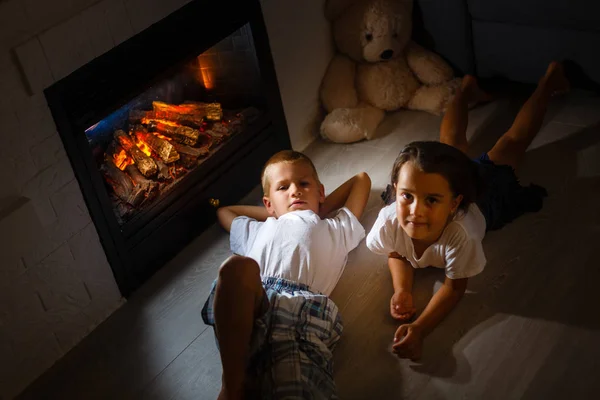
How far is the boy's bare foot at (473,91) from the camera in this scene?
2543 millimetres

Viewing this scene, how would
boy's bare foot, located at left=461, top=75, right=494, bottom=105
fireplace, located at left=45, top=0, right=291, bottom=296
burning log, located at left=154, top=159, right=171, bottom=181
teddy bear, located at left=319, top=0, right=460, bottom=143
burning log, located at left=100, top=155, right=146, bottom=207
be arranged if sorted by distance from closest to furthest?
fireplace, located at left=45, top=0, right=291, bottom=296
burning log, located at left=100, top=155, right=146, bottom=207
burning log, located at left=154, top=159, right=171, bottom=181
boy's bare foot, located at left=461, top=75, right=494, bottom=105
teddy bear, located at left=319, top=0, right=460, bottom=143

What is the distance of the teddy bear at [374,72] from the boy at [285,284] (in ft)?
1.52

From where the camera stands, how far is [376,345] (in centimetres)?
185

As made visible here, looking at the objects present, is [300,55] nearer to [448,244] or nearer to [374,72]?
[374,72]

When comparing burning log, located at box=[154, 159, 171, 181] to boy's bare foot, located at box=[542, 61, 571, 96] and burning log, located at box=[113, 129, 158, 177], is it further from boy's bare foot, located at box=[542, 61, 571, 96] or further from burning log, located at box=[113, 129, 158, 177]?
boy's bare foot, located at box=[542, 61, 571, 96]

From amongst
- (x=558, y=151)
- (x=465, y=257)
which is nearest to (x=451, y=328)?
(x=465, y=257)

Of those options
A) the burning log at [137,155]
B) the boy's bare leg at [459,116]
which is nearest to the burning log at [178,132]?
the burning log at [137,155]

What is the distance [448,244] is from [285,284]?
0.43 m

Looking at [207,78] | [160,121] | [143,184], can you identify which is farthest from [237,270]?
[207,78]

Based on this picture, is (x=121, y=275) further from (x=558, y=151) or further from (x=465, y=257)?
(x=558, y=151)

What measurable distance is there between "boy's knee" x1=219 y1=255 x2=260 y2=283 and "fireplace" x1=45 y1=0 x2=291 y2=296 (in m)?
0.53

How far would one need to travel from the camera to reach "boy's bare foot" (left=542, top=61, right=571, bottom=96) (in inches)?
96.1

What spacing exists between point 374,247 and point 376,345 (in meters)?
0.29

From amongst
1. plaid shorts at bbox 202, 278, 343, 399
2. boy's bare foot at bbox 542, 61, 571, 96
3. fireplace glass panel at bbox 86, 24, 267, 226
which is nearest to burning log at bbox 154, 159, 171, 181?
fireplace glass panel at bbox 86, 24, 267, 226
